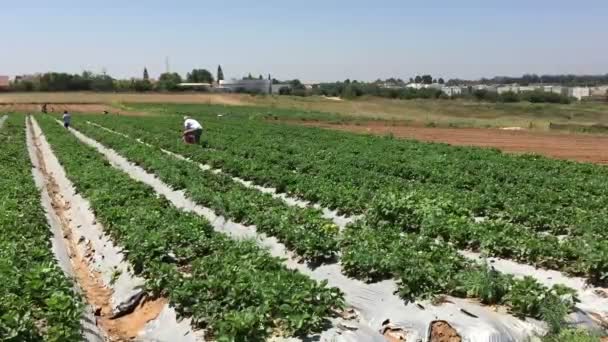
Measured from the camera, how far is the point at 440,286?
23.2 feet

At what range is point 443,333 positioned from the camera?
20.6ft

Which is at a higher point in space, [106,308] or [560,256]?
[560,256]

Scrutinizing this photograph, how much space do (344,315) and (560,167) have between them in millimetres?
12918

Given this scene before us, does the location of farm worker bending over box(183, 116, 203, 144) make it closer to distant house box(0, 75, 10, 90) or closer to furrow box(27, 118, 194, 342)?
furrow box(27, 118, 194, 342)

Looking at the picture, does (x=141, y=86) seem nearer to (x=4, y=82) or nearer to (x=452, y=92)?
(x=4, y=82)

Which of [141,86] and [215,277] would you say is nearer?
[215,277]

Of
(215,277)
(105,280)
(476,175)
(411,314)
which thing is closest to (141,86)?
(476,175)

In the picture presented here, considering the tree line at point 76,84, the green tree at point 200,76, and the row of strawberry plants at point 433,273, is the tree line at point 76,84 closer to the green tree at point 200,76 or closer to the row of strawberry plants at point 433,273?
the green tree at point 200,76

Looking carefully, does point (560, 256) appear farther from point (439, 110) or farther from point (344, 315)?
point (439, 110)

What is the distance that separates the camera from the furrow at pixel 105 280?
749 centimetres

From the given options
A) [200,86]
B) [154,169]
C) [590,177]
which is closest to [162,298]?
[154,169]

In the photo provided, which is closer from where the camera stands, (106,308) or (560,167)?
(106,308)

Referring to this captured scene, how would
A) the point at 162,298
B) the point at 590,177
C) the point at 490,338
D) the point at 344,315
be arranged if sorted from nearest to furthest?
1. the point at 490,338
2. the point at 344,315
3. the point at 162,298
4. the point at 590,177

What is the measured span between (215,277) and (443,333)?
2.68 metres
